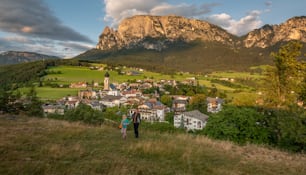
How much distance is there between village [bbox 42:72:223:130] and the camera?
173 ft

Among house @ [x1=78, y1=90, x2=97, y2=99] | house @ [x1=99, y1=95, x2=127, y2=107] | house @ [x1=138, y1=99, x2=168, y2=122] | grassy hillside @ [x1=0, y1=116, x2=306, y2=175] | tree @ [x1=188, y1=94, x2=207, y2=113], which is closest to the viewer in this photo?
grassy hillside @ [x1=0, y1=116, x2=306, y2=175]

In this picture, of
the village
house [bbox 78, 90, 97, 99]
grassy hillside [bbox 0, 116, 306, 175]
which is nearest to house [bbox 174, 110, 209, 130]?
the village

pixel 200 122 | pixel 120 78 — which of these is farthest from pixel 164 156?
pixel 120 78

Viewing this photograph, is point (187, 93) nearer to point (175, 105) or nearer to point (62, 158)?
point (175, 105)

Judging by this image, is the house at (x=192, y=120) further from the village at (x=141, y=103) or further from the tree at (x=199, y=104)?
the tree at (x=199, y=104)

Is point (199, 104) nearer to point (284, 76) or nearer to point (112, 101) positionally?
point (112, 101)

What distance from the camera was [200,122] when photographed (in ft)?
157

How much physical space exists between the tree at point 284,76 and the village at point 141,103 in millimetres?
23740

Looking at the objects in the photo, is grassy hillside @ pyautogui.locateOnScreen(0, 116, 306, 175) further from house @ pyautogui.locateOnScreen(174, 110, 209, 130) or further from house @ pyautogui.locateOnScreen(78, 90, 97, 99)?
house @ pyautogui.locateOnScreen(78, 90, 97, 99)

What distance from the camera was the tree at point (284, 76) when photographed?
2155 centimetres

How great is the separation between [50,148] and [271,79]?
23.0m

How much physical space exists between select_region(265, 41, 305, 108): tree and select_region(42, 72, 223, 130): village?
23740 mm

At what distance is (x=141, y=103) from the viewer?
75625 millimetres

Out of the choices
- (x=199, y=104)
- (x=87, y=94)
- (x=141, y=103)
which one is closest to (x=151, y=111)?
(x=141, y=103)
